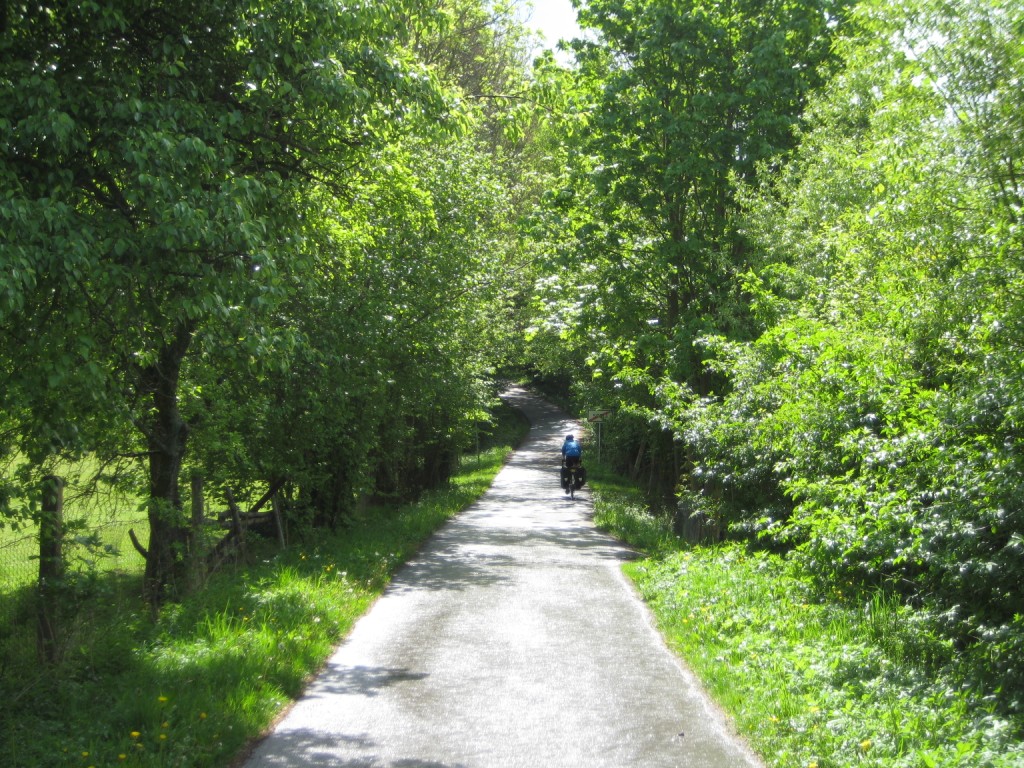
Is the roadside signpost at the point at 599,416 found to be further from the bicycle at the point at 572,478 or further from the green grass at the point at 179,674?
the green grass at the point at 179,674

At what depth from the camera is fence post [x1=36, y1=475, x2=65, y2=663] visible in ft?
25.3

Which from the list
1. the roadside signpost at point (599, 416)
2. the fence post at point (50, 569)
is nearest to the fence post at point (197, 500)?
the fence post at point (50, 569)

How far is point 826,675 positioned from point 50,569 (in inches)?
236

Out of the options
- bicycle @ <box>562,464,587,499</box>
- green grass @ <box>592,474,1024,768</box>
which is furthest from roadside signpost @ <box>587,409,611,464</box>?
green grass @ <box>592,474,1024,768</box>

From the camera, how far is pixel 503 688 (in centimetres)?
795

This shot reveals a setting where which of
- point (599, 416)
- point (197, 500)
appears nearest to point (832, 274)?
point (197, 500)

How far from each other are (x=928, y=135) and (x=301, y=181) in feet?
19.3

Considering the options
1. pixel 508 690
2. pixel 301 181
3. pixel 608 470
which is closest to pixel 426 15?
pixel 301 181

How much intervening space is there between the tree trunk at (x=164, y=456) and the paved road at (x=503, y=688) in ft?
7.98

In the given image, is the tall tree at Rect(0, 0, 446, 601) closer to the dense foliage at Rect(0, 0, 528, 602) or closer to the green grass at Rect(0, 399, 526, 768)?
the dense foliage at Rect(0, 0, 528, 602)

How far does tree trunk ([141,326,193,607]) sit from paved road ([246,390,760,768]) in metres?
2.43

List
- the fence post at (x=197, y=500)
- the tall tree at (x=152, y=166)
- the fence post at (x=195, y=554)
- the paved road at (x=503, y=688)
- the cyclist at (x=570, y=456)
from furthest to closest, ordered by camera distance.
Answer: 1. the cyclist at (x=570, y=456)
2. the fence post at (x=197, y=500)
3. the fence post at (x=195, y=554)
4. the tall tree at (x=152, y=166)
5. the paved road at (x=503, y=688)

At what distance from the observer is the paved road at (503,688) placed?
6.43 metres

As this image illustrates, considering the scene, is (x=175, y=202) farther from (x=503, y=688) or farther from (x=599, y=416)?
(x=599, y=416)
